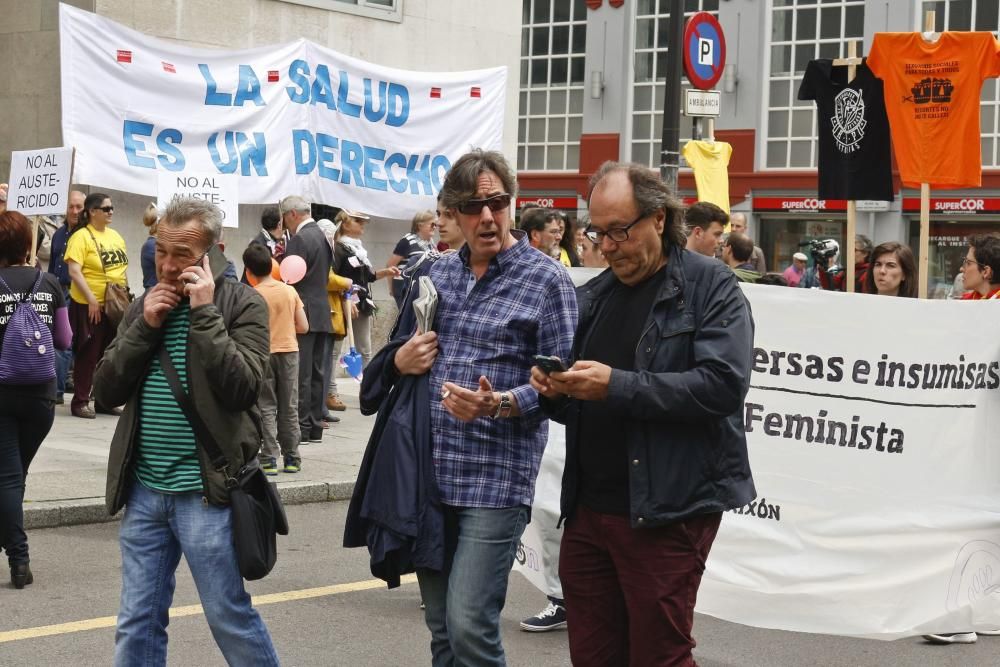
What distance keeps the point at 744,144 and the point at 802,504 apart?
86.5ft

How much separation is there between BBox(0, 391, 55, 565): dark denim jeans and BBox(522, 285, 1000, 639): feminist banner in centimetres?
328

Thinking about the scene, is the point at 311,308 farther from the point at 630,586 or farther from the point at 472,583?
the point at 630,586

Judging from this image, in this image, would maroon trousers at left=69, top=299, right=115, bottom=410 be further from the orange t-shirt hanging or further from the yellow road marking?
the orange t-shirt hanging

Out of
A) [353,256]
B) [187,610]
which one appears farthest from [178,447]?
[353,256]

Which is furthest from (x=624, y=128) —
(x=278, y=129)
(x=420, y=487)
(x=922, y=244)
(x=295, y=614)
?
(x=420, y=487)

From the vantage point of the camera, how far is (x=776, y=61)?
103 ft

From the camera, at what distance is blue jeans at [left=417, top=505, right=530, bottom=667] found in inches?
155

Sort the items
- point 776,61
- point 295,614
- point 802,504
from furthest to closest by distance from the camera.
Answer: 1. point 776,61
2. point 295,614
3. point 802,504

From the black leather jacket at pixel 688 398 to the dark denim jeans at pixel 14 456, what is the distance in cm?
381

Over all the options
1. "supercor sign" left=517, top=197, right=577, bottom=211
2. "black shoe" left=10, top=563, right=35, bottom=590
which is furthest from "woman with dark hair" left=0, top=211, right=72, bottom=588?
"supercor sign" left=517, top=197, right=577, bottom=211

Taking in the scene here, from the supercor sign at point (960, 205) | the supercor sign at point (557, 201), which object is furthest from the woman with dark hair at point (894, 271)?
the supercor sign at point (557, 201)

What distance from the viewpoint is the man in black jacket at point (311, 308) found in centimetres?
1140

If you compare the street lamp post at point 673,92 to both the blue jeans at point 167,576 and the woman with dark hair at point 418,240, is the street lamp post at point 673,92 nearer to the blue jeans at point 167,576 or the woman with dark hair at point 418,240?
the woman with dark hair at point 418,240

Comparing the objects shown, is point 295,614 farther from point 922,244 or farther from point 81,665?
point 922,244
